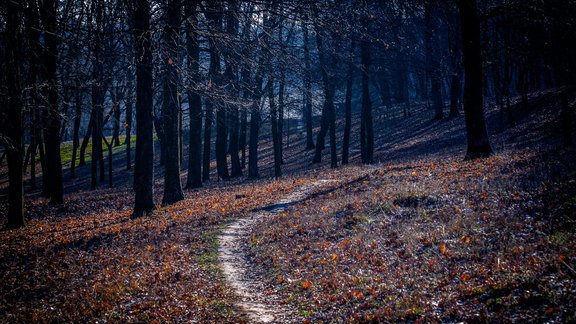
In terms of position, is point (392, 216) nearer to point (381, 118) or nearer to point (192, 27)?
point (192, 27)

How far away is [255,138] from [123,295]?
75.0ft

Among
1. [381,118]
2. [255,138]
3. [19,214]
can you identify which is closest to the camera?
[19,214]

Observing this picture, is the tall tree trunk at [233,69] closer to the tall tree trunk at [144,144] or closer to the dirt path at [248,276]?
the tall tree trunk at [144,144]

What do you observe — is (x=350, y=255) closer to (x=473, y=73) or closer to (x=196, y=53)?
(x=473, y=73)

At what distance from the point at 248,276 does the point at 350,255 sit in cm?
210

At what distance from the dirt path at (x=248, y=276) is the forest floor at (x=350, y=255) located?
0.10m

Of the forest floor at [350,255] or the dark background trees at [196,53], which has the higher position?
the dark background trees at [196,53]

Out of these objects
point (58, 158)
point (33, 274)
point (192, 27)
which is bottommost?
point (33, 274)

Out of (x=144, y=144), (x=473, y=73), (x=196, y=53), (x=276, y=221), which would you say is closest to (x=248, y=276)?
(x=276, y=221)

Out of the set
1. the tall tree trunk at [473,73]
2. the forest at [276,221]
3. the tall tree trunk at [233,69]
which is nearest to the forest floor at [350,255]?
the forest at [276,221]

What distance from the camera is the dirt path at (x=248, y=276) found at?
7434 millimetres

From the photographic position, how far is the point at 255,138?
1228 inches

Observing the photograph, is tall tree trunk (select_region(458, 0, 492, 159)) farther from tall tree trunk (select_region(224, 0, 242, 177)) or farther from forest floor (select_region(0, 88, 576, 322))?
tall tree trunk (select_region(224, 0, 242, 177))

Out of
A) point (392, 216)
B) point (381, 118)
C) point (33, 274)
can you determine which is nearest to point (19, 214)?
point (33, 274)
